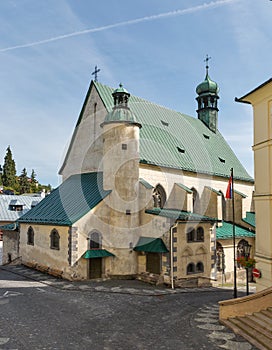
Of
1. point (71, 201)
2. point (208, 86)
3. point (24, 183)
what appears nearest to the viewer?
point (71, 201)

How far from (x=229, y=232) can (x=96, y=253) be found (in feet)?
37.9

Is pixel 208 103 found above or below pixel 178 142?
above

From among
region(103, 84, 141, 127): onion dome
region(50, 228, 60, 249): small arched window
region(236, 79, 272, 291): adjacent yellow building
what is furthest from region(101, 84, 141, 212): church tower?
region(236, 79, 272, 291): adjacent yellow building

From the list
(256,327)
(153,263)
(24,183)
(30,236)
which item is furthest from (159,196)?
(24,183)

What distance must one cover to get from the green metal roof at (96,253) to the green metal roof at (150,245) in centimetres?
207

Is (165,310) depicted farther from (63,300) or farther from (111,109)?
(111,109)

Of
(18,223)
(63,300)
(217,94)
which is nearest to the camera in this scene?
(63,300)

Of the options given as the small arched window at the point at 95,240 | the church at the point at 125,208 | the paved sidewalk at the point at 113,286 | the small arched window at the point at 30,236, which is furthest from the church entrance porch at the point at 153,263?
the small arched window at the point at 30,236

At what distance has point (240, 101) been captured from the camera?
1596cm

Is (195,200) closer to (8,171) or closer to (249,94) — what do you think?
(249,94)

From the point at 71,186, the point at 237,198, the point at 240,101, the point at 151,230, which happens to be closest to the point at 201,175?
the point at 237,198

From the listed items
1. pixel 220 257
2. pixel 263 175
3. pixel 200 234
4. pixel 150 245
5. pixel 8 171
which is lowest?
pixel 220 257

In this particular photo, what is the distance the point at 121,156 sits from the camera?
2288cm

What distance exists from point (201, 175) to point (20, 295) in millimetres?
18339
